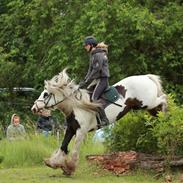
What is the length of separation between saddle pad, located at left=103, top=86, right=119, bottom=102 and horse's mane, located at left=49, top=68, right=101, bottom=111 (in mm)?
284

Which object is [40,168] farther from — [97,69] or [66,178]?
[97,69]

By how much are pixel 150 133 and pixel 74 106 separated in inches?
59.4

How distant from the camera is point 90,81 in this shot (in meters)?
11.8

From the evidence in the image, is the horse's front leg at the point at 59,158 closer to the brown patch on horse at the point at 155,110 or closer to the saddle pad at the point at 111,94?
the saddle pad at the point at 111,94

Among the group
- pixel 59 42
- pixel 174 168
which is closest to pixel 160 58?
pixel 59 42

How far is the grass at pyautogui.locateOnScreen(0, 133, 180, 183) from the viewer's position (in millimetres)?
11023

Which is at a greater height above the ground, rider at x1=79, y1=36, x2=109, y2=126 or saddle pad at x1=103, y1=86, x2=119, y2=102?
rider at x1=79, y1=36, x2=109, y2=126

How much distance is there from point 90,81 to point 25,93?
18.8 metres

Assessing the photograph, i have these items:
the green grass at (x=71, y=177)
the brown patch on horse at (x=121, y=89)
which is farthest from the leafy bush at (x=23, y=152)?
the brown patch on horse at (x=121, y=89)

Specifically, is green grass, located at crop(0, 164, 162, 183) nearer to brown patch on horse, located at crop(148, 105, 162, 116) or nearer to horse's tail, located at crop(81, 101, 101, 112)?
horse's tail, located at crop(81, 101, 101, 112)

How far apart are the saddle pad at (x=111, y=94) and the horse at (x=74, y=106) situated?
0.10 meters

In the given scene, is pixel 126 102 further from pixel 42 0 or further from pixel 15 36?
pixel 15 36

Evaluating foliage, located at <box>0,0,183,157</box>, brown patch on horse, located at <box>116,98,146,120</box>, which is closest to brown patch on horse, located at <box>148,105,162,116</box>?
brown patch on horse, located at <box>116,98,146,120</box>

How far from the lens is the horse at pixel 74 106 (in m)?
→ 11.6
